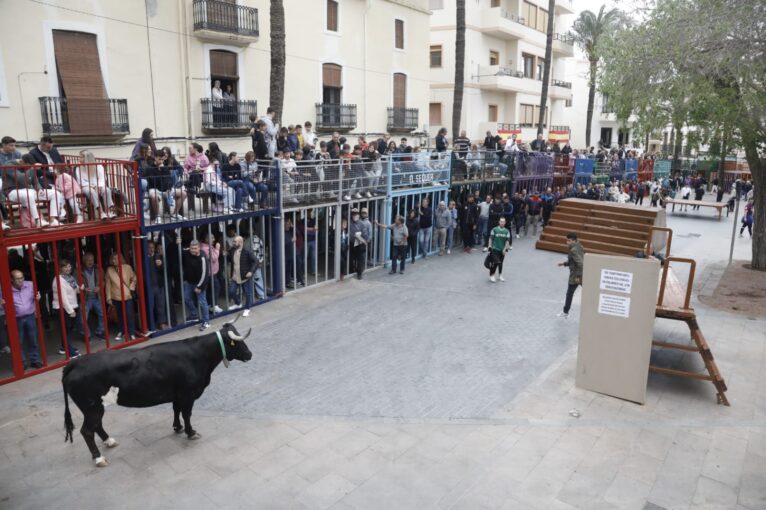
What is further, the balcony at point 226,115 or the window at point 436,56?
the window at point 436,56

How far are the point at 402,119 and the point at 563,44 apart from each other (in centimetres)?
2112

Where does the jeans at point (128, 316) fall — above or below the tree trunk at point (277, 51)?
below

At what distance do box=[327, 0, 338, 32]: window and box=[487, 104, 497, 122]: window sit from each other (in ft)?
50.3

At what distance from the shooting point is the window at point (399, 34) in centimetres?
2527

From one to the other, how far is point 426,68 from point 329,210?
606 inches

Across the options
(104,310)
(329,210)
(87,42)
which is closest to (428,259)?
(329,210)

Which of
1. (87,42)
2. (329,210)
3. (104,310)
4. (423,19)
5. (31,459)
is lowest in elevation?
(31,459)

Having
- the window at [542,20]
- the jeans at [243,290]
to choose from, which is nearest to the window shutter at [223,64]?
the jeans at [243,290]

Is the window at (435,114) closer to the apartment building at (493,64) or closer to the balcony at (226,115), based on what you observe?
the apartment building at (493,64)

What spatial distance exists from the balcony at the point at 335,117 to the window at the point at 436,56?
1266cm

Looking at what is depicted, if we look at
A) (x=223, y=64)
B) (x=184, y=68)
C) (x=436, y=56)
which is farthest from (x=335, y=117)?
(x=436, y=56)

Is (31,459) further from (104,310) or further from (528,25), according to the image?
(528,25)

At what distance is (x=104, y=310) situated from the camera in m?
10.0

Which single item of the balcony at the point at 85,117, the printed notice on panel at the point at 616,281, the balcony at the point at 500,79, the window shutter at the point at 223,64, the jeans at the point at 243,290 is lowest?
the jeans at the point at 243,290
